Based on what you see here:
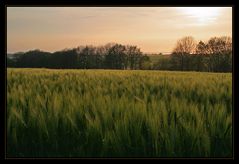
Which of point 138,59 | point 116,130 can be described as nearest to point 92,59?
point 138,59

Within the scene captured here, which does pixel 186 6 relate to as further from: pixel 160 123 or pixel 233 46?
pixel 160 123

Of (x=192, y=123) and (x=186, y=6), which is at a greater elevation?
(x=186, y=6)

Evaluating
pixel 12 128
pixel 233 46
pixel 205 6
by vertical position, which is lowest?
pixel 12 128

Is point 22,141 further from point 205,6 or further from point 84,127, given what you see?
point 205,6

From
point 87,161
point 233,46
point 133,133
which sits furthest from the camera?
point 233,46

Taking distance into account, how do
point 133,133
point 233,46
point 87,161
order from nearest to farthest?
point 87,161 < point 133,133 < point 233,46

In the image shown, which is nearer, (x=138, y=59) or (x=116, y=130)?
(x=116, y=130)

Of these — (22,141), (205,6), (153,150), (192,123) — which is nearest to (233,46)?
(205,6)

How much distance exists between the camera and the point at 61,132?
2289 millimetres

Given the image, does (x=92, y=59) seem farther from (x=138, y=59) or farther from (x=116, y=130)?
(x=116, y=130)

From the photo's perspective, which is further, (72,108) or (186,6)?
(72,108)

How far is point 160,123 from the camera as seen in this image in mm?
2232
